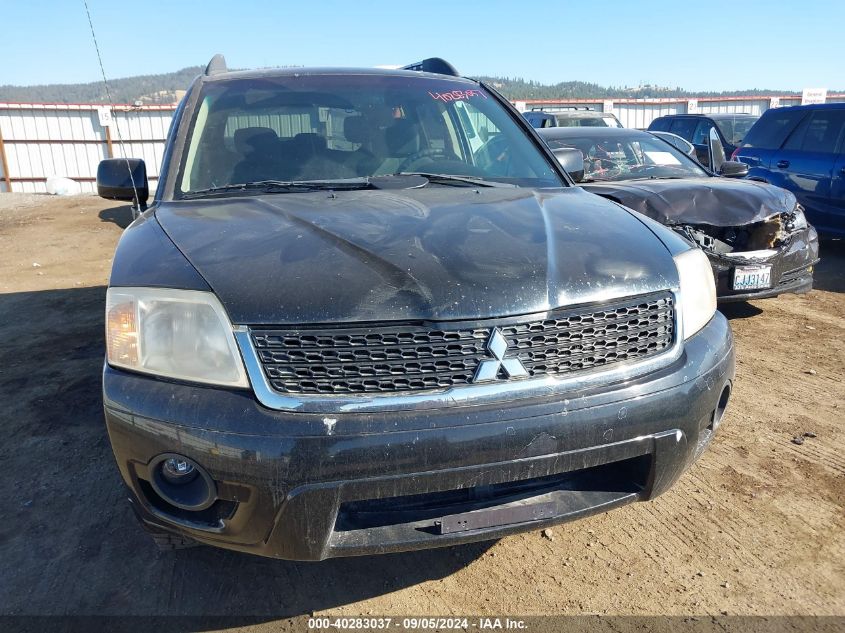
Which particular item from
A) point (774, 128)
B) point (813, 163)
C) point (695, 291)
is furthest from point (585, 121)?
point (695, 291)

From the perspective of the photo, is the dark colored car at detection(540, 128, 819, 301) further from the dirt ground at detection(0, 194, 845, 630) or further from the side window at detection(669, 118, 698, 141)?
the side window at detection(669, 118, 698, 141)

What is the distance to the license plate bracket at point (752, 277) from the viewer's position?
15.8ft

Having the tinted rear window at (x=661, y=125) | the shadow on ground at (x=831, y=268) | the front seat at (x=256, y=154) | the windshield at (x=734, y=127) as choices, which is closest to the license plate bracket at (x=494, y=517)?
the front seat at (x=256, y=154)

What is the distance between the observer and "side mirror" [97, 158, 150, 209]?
3.04 meters

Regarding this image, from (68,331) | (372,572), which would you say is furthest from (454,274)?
(68,331)

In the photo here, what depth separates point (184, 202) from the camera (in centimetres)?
251

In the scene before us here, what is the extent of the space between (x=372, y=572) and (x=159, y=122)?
20.6 metres

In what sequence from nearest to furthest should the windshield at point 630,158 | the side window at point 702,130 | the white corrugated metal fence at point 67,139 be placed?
the windshield at point 630,158, the side window at point 702,130, the white corrugated metal fence at point 67,139

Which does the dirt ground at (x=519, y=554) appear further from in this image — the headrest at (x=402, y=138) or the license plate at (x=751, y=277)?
the headrest at (x=402, y=138)

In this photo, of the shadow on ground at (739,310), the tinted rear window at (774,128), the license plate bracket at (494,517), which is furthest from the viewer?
the tinted rear window at (774,128)

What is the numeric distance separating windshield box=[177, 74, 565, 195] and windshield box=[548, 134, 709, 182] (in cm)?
311

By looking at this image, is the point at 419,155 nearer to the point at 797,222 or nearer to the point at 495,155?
the point at 495,155

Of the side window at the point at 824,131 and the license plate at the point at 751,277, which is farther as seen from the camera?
the side window at the point at 824,131

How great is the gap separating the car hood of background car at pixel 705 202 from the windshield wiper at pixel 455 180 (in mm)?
2343
